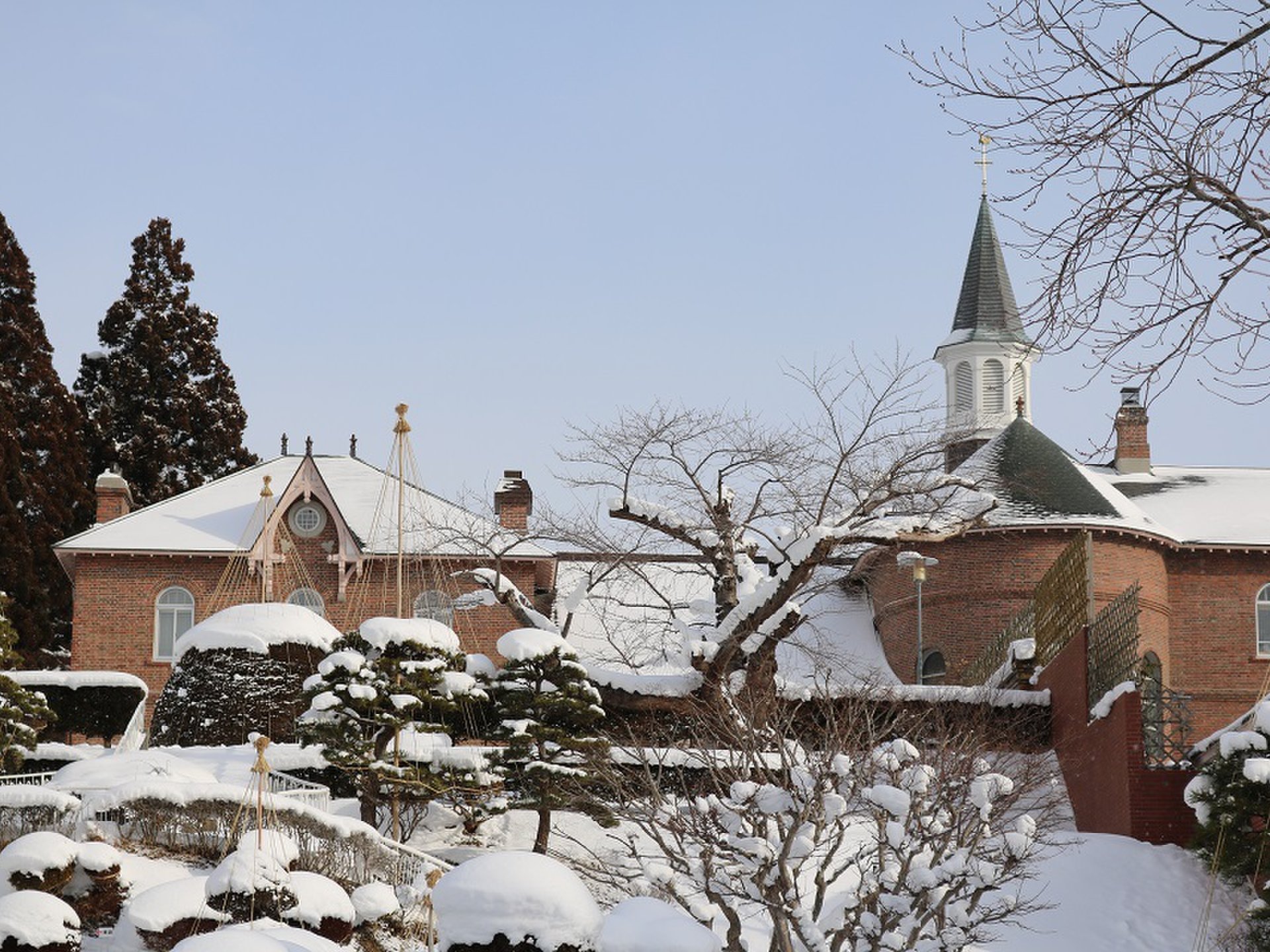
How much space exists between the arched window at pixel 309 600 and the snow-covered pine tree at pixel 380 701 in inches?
605

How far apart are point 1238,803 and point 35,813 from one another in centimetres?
1252

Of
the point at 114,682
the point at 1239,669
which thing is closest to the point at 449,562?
the point at 114,682

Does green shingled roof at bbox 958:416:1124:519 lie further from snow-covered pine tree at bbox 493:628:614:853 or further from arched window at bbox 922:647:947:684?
snow-covered pine tree at bbox 493:628:614:853

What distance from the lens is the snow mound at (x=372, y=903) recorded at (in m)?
17.5

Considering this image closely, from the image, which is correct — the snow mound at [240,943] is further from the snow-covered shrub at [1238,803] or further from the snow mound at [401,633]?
the snow mound at [401,633]

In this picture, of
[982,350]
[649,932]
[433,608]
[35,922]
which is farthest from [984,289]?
[649,932]

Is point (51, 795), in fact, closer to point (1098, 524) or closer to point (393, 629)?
point (393, 629)

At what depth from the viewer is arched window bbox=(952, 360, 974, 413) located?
50938mm

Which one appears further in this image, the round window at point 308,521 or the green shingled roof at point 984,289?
the green shingled roof at point 984,289

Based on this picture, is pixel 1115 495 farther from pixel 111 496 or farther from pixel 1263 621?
pixel 111 496

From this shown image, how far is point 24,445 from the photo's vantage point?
46.5 metres

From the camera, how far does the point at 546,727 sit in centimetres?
2302

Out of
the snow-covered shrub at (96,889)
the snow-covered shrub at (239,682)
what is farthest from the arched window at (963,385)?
the snow-covered shrub at (96,889)

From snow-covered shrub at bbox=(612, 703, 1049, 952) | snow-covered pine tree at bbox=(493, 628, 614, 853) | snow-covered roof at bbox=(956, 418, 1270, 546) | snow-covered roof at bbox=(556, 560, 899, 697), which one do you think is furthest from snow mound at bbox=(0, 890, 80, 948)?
snow-covered roof at bbox=(956, 418, 1270, 546)
